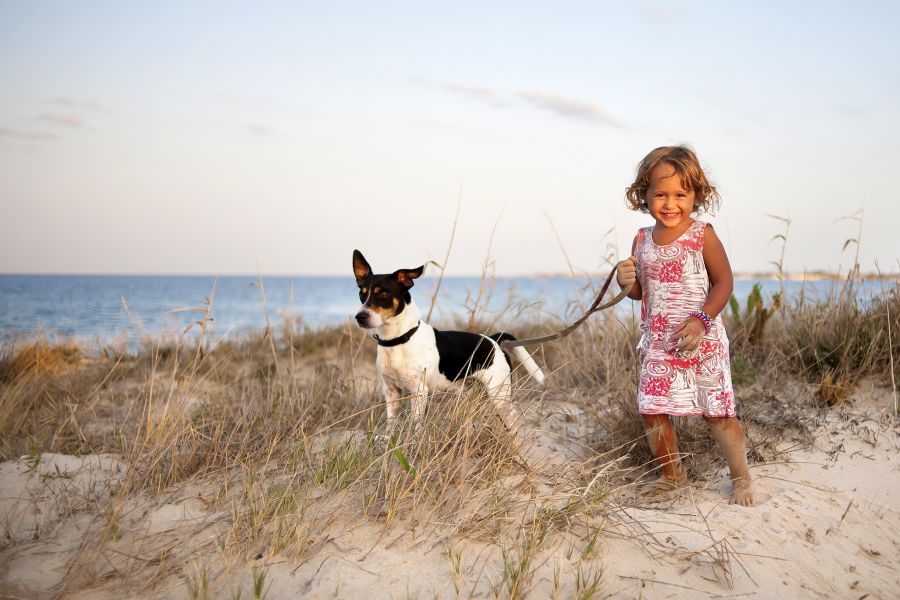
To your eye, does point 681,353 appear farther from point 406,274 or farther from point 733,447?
point 406,274

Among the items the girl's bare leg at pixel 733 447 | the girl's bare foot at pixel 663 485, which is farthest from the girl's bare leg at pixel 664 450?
the girl's bare leg at pixel 733 447

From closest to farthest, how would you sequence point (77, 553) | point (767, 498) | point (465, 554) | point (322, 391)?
point (465, 554) < point (77, 553) < point (767, 498) < point (322, 391)

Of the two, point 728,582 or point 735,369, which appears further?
point 735,369

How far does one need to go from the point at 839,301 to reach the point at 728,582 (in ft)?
10.7

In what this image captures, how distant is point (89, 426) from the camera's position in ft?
17.6

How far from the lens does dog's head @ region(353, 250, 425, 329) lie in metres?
3.96

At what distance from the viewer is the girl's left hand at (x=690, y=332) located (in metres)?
3.17

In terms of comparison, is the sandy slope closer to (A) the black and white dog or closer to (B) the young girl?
(B) the young girl

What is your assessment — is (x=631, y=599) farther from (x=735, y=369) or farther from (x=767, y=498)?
(x=735, y=369)

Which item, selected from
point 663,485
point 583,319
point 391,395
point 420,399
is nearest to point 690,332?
point 583,319

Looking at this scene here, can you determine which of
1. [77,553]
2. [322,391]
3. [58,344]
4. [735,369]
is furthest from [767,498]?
[58,344]

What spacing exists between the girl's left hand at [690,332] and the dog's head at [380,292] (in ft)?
5.09

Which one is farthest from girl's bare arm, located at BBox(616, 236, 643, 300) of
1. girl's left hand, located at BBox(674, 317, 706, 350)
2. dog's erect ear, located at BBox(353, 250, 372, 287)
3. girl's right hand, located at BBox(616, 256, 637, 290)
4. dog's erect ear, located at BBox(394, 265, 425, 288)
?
dog's erect ear, located at BBox(353, 250, 372, 287)

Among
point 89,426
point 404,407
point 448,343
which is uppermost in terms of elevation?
point 448,343
